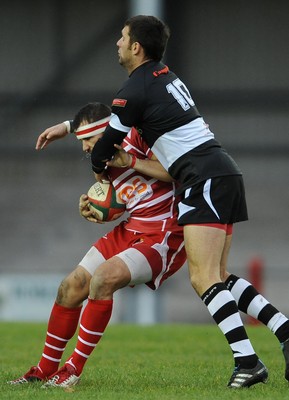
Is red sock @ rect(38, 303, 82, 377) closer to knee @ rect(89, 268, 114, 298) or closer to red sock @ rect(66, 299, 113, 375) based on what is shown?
red sock @ rect(66, 299, 113, 375)

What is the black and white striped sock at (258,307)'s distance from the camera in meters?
6.84

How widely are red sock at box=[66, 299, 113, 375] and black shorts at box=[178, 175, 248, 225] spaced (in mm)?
632

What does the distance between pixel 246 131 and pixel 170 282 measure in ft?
11.8

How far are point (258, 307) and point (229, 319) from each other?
46cm

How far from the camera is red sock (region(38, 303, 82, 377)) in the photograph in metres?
6.83

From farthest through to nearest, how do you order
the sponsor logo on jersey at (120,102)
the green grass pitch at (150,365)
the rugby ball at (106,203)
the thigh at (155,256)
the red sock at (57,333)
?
the rugby ball at (106,203)
the red sock at (57,333)
the thigh at (155,256)
the sponsor logo on jersey at (120,102)
the green grass pitch at (150,365)

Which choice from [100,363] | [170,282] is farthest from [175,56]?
[100,363]

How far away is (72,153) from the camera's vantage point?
25.7 metres

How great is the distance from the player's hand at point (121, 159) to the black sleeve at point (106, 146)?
0.04 metres

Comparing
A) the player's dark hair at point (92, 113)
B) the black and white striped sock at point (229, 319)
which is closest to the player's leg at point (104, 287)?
the black and white striped sock at point (229, 319)

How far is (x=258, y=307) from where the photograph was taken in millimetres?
6957

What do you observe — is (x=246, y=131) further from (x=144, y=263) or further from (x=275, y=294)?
(x=144, y=263)

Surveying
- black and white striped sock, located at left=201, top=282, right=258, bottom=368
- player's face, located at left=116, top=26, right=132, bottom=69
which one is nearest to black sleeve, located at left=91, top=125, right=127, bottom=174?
player's face, located at left=116, top=26, right=132, bottom=69

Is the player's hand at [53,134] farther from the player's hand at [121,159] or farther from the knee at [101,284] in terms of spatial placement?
the knee at [101,284]
